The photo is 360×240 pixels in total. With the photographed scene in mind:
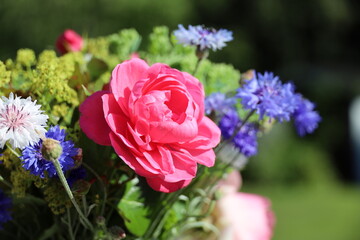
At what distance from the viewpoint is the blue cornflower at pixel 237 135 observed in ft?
2.09

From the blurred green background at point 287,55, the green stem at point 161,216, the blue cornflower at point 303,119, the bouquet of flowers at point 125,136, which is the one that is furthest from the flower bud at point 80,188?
the blurred green background at point 287,55

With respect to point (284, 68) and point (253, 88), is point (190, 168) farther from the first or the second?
point (284, 68)

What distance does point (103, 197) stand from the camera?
0.59 m

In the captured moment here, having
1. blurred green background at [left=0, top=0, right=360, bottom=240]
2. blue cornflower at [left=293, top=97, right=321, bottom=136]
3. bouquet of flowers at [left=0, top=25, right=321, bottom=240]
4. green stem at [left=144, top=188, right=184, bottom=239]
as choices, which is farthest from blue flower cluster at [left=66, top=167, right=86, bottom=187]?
blurred green background at [left=0, top=0, right=360, bottom=240]

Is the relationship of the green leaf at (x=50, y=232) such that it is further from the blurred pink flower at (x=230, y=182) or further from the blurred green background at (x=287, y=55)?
the blurred green background at (x=287, y=55)

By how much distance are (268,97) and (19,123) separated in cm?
23

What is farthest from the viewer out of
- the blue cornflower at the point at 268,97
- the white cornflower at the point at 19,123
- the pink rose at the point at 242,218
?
the pink rose at the point at 242,218

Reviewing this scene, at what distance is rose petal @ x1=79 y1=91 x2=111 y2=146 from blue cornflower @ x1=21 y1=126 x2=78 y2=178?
0.06ft

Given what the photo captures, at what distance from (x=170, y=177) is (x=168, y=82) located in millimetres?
84

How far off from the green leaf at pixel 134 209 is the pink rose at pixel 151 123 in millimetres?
81

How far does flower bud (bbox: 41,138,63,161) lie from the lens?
472 millimetres

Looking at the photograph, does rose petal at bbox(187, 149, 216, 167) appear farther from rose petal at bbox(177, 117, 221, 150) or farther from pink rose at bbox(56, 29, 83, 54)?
pink rose at bbox(56, 29, 83, 54)

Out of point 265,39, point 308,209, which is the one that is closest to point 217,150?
point 308,209

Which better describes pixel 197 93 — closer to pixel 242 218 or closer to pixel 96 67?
pixel 96 67
